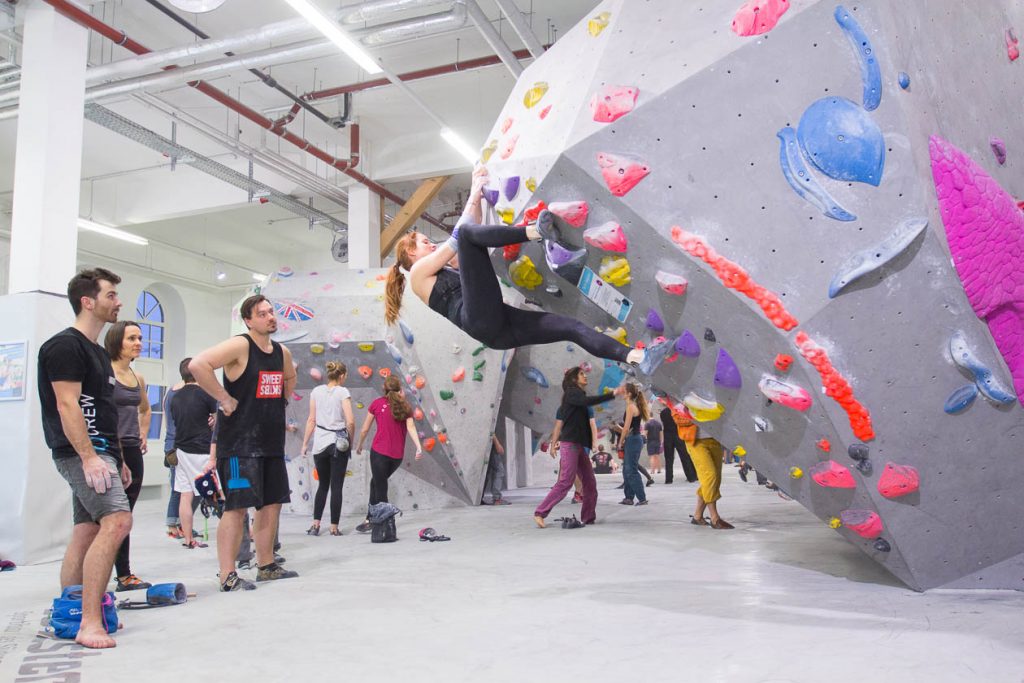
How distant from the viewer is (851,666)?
2.63 m

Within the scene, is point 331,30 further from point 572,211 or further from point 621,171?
point 621,171

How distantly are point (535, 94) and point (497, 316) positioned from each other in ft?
4.50

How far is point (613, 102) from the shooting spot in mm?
3543

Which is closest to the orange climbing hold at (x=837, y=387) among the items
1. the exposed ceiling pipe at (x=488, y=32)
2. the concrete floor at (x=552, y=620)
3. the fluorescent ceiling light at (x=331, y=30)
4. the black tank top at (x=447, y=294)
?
the concrete floor at (x=552, y=620)

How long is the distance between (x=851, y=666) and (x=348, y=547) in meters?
4.05

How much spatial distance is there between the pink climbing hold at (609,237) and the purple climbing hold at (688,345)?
0.54 meters

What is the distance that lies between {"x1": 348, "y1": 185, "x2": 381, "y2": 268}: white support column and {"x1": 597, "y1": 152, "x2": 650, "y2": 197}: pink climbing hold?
32.7 feet

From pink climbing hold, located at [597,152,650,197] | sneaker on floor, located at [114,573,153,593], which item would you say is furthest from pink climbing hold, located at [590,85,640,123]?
sneaker on floor, located at [114,573,153,593]

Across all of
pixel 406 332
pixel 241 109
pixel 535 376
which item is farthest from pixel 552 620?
pixel 241 109

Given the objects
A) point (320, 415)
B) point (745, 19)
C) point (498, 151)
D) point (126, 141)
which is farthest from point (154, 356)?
point (745, 19)

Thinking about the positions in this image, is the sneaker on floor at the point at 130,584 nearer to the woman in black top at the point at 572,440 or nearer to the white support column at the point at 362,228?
the woman in black top at the point at 572,440

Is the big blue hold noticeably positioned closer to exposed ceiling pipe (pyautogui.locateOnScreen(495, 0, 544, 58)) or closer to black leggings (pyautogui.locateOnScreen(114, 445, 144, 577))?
black leggings (pyautogui.locateOnScreen(114, 445, 144, 577))

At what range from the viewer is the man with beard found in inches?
166

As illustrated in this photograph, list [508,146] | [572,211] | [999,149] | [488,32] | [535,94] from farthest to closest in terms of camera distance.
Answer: [488,32], [535,94], [508,146], [999,149], [572,211]
